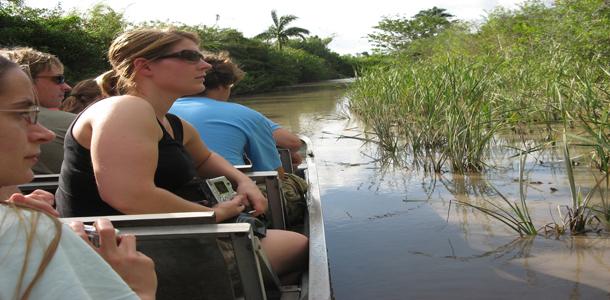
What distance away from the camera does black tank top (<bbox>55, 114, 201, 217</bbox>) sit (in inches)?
79.4

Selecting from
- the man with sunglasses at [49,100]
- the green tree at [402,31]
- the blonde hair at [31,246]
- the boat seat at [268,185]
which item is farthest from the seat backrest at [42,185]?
the green tree at [402,31]

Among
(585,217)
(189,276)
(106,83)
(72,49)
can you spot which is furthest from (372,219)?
(72,49)

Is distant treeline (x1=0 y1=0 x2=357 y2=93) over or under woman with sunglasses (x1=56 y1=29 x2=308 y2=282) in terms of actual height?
over

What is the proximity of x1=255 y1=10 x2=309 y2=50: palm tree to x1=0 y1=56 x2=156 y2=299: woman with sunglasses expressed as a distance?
180 feet

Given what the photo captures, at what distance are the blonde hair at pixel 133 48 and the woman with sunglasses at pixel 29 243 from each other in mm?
1241

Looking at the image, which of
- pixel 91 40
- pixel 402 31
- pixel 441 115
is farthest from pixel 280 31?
pixel 441 115

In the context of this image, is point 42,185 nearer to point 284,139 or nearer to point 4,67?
point 284,139

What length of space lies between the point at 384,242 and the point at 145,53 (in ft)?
7.38

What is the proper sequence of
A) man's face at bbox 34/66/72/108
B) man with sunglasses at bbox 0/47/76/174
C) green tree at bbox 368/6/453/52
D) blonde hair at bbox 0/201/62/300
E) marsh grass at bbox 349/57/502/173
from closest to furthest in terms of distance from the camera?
blonde hair at bbox 0/201/62/300 < man with sunglasses at bbox 0/47/76/174 < man's face at bbox 34/66/72/108 < marsh grass at bbox 349/57/502/173 < green tree at bbox 368/6/453/52

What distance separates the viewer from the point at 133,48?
7.55ft

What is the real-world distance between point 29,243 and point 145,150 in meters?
1.05

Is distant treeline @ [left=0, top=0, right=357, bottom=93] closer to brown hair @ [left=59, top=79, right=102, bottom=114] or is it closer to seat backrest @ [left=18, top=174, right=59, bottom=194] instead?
brown hair @ [left=59, top=79, right=102, bottom=114]

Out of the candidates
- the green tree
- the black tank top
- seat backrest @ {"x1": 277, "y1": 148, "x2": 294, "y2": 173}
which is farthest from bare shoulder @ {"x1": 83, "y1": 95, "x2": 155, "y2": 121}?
the green tree

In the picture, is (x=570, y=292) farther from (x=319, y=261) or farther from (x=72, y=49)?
(x=72, y=49)
